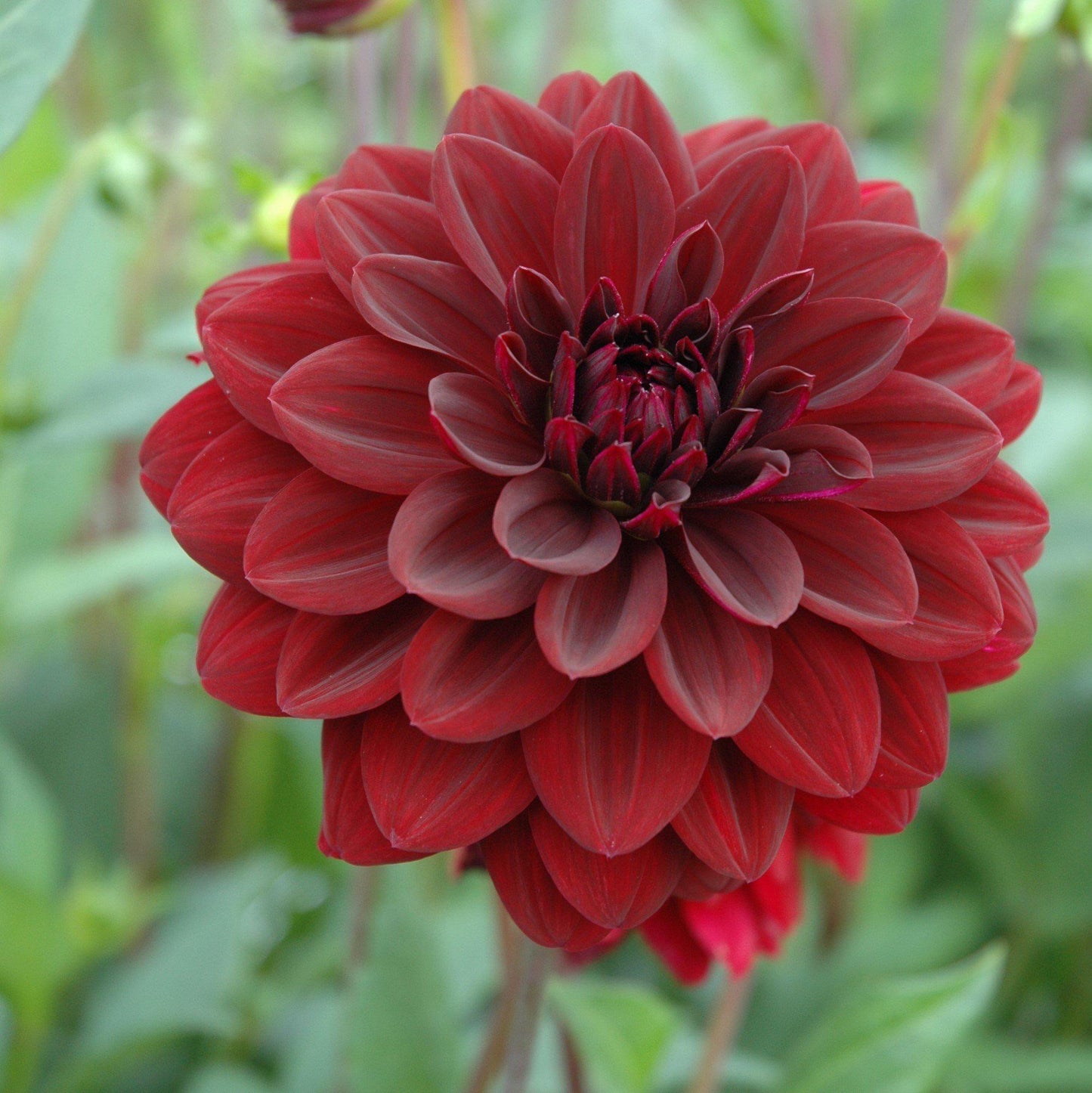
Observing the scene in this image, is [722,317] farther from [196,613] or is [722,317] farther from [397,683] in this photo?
[196,613]

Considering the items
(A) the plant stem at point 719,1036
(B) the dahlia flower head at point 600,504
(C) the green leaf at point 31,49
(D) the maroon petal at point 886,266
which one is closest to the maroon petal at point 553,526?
(B) the dahlia flower head at point 600,504

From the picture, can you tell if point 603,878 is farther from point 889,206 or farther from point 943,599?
point 889,206

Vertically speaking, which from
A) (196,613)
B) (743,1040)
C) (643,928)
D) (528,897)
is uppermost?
(528,897)

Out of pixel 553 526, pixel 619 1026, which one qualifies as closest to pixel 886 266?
pixel 553 526

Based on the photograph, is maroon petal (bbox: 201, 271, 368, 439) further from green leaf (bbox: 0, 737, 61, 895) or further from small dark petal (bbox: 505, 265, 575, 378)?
green leaf (bbox: 0, 737, 61, 895)

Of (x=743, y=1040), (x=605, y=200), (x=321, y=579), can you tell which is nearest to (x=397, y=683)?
(x=321, y=579)

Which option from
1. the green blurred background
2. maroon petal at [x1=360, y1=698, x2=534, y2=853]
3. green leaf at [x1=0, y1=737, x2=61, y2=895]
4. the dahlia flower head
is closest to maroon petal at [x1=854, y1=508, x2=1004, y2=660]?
the dahlia flower head

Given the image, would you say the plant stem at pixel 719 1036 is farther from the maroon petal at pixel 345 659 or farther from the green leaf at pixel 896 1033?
the maroon petal at pixel 345 659
